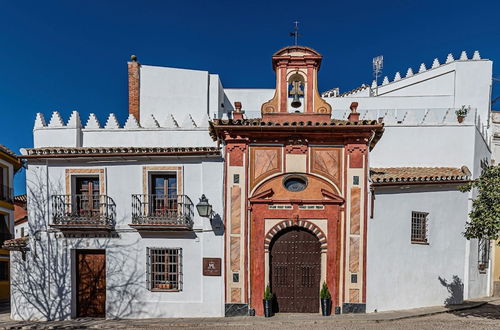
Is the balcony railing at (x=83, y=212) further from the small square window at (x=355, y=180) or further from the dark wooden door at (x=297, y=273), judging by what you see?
the small square window at (x=355, y=180)

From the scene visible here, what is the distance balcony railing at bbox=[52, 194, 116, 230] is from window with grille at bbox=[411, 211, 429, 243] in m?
10.2

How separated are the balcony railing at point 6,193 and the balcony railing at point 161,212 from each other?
518 inches

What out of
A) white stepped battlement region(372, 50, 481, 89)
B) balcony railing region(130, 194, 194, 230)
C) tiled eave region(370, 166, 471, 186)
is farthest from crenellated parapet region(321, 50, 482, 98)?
balcony railing region(130, 194, 194, 230)

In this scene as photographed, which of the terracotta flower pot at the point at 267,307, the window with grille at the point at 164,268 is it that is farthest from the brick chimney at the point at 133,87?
the terracotta flower pot at the point at 267,307

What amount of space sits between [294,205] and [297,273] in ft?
7.26

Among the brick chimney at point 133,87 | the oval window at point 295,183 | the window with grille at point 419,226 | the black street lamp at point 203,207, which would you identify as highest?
the brick chimney at point 133,87

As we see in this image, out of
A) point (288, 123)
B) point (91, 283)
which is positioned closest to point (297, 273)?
point (288, 123)

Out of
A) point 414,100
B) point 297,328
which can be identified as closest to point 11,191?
point 297,328

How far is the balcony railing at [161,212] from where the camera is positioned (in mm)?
9805

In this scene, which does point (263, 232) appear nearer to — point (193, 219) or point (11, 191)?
point (193, 219)

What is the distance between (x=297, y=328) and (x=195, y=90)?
12874 mm

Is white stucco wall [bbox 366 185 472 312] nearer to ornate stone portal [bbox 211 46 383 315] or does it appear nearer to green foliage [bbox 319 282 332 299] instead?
ornate stone portal [bbox 211 46 383 315]

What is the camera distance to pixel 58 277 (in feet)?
33.5

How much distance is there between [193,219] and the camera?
10109 millimetres
